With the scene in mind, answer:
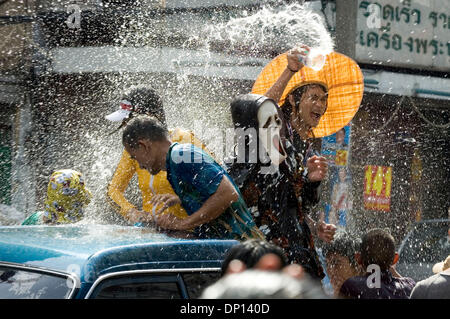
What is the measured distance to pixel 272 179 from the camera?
3775 mm

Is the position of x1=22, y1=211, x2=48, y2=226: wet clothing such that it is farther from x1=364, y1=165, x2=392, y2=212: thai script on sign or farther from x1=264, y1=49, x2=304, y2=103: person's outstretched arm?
x1=364, y1=165, x2=392, y2=212: thai script on sign

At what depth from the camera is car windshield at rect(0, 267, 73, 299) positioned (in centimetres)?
237

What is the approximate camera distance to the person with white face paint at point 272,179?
3.65 m

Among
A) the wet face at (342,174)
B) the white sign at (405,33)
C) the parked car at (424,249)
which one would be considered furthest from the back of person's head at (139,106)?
the white sign at (405,33)

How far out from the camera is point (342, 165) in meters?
11.5

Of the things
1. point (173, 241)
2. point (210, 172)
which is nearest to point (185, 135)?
point (210, 172)

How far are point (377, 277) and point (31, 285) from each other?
6.90ft

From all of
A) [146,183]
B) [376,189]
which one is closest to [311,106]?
[146,183]

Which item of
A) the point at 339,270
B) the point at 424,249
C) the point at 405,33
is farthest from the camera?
the point at 405,33

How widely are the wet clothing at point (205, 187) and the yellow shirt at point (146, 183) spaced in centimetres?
25

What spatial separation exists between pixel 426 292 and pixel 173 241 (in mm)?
1457

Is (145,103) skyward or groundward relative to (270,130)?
skyward

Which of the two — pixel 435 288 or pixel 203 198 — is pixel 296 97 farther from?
pixel 435 288

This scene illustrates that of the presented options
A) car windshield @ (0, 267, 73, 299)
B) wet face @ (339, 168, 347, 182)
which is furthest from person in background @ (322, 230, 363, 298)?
wet face @ (339, 168, 347, 182)
